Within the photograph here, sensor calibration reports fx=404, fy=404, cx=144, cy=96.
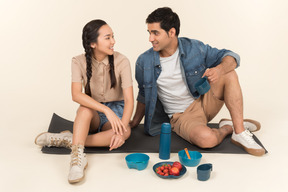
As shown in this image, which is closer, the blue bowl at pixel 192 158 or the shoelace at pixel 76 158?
the shoelace at pixel 76 158

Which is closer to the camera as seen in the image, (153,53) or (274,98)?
(153,53)

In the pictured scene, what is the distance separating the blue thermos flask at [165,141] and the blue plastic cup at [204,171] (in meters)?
0.38

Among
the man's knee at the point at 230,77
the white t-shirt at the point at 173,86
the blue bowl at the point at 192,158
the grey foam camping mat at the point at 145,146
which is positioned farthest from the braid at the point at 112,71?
the man's knee at the point at 230,77

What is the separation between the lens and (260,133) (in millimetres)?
3822

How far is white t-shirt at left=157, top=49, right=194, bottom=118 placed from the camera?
3.61m

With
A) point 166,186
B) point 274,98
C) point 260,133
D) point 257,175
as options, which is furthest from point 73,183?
point 274,98

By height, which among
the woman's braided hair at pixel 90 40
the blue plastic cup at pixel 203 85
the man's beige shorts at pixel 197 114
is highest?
the woman's braided hair at pixel 90 40

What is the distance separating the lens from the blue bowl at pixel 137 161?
9.90ft

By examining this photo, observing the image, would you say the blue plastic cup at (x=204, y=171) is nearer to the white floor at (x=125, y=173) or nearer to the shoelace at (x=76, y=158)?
the white floor at (x=125, y=173)

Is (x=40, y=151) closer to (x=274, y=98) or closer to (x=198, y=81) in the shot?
(x=198, y=81)

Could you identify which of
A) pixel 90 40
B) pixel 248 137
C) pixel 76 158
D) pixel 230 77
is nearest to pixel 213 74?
pixel 230 77

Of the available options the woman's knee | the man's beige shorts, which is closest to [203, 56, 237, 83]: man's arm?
the man's beige shorts

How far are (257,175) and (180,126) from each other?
87 cm

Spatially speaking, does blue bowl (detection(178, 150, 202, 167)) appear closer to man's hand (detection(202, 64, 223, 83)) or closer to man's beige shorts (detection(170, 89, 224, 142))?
man's beige shorts (detection(170, 89, 224, 142))
